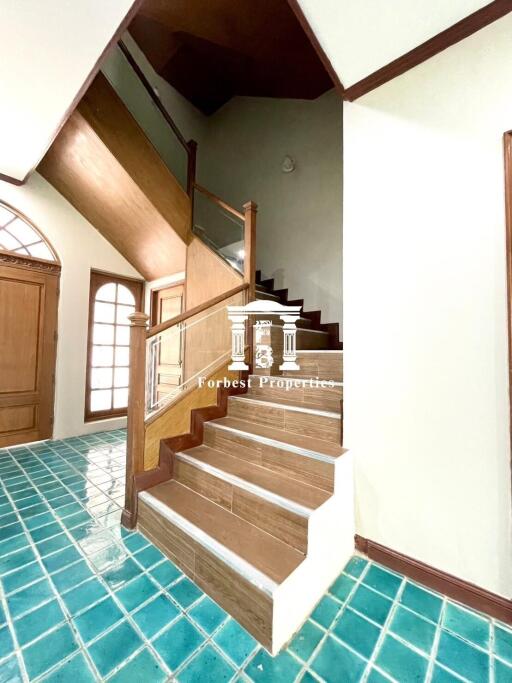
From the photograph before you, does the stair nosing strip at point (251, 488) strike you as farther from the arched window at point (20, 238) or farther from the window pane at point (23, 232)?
the window pane at point (23, 232)

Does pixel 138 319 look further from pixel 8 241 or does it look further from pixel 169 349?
pixel 8 241

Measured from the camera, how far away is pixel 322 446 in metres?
1.76

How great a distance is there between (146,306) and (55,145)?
2160 mm

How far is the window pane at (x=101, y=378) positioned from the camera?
3975mm

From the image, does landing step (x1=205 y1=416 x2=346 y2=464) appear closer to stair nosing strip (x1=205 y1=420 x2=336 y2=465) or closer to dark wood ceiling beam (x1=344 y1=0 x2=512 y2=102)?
stair nosing strip (x1=205 y1=420 x2=336 y2=465)

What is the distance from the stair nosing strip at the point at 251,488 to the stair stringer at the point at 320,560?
73mm

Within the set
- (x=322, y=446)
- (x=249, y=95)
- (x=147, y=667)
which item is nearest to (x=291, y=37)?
(x=249, y=95)

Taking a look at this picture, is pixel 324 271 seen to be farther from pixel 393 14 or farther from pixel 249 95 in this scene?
pixel 249 95

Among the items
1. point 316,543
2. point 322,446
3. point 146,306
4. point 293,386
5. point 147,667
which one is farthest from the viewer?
point 146,306

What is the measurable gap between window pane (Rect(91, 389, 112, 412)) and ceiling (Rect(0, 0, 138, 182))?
294 cm

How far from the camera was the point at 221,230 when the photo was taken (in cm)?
455

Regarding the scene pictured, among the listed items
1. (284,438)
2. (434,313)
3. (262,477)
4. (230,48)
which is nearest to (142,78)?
(230,48)

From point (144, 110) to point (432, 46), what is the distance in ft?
11.6

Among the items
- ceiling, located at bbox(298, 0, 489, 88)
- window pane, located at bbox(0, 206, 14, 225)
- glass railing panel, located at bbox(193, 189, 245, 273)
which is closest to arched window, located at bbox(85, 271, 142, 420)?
window pane, located at bbox(0, 206, 14, 225)
